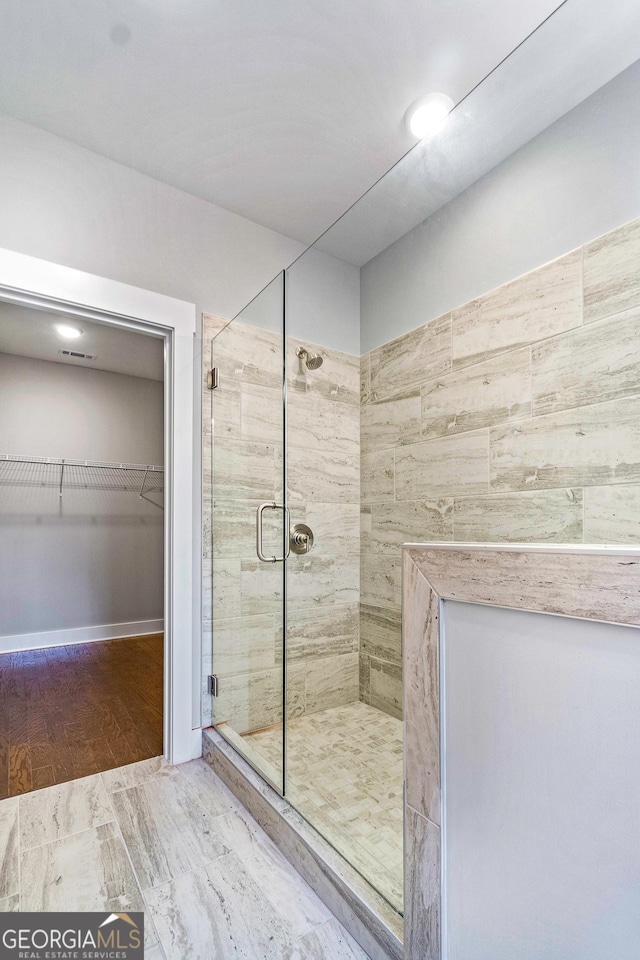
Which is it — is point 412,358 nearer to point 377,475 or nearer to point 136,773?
point 377,475

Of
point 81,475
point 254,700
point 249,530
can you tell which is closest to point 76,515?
point 81,475

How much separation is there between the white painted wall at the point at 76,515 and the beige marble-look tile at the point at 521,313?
2.96 meters

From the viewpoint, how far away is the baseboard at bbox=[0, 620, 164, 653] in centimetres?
354

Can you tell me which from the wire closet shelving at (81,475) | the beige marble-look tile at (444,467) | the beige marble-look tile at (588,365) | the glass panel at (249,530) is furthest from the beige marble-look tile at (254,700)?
the wire closet shelving at (81,475)

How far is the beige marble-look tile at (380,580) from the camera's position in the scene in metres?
1.34

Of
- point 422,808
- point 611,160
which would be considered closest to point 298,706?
point 422,808

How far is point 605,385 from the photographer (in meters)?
1.02

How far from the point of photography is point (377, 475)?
4.72ft

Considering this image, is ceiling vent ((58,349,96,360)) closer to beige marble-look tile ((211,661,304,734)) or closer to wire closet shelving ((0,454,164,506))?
wire closet shelving ((0,454,164,506))

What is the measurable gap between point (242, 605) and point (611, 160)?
5.77 ft

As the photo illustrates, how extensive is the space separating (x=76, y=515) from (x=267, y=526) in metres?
2.80

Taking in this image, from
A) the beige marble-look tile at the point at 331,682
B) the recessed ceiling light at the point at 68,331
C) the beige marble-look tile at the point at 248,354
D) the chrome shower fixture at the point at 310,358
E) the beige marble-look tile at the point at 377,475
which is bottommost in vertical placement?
the beige marble-look tile at the point at 331,682

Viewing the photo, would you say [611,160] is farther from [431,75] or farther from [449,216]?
[431,75]

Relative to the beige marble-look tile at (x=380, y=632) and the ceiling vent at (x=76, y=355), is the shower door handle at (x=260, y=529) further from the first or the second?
the ceiling vent at (x=76, y=355)
